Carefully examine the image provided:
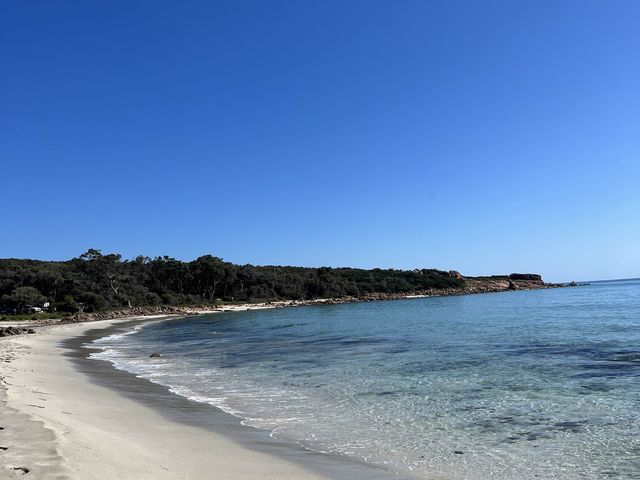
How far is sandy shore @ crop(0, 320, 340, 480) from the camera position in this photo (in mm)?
5414

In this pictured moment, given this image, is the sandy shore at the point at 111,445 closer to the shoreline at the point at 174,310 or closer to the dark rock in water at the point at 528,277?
the shoreline at the point at 174,310

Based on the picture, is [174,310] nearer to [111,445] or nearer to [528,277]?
[111,445]

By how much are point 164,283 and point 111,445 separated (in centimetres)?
10479

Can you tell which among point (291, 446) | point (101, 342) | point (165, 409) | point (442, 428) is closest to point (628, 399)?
point (442, 428)

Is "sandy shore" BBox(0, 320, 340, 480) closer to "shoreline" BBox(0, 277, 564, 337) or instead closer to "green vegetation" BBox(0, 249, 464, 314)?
"shoreline" BBox(0, 277, 564, 337)

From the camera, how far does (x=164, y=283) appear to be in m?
106

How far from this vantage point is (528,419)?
9.21m

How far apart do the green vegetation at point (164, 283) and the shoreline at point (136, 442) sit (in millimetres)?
60608

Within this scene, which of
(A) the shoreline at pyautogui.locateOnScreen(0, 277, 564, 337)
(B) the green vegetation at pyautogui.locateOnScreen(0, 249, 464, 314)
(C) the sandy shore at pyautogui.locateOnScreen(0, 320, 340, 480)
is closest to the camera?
(C) the sandy shore at pyautogui.locateOnScreen(0, 320, 340, 480)

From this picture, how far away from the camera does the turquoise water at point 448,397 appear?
7.23 metres

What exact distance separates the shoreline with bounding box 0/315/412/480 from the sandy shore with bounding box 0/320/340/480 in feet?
0.04

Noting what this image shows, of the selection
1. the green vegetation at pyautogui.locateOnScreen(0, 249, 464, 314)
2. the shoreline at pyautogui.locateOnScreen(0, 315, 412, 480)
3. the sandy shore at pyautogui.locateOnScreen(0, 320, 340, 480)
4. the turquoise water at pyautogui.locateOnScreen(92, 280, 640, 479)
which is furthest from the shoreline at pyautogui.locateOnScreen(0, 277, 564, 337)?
the sandy shore at pyautogui.locateOnScreen(0, 320, 340, 480)

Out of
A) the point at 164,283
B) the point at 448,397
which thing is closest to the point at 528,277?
the point at 164,283

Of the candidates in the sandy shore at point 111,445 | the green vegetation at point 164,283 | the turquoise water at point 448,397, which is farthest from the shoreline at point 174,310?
the sandy shore at point 111,445
